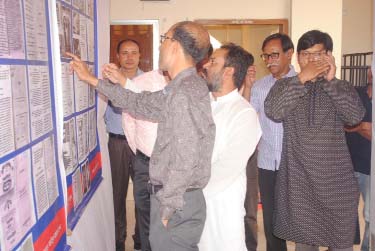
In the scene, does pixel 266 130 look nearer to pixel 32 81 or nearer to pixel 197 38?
pixel 197 38

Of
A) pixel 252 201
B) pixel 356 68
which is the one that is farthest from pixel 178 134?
pixel 356 68

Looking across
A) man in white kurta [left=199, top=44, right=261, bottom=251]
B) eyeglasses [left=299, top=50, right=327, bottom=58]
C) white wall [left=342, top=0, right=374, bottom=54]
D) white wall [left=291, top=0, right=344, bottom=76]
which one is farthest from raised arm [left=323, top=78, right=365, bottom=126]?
white wall [left=342, top=0, right=374, bottom=54]

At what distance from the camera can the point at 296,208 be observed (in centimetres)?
222

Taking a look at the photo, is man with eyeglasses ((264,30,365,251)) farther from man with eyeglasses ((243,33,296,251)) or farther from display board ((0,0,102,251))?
display board ((0,0,102,251))

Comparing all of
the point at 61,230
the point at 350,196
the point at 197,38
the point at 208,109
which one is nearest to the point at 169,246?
the point at 61,230

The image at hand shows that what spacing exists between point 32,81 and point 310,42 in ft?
4.88

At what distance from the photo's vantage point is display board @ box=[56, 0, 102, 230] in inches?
64.9

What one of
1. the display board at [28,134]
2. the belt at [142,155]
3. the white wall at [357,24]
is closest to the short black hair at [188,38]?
the display board at [28,134]

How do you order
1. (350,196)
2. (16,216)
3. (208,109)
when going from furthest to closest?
(350,196)
(208,109)
(16,216)

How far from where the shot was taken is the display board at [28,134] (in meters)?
1.07

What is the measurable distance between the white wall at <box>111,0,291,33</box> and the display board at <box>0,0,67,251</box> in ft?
13.7

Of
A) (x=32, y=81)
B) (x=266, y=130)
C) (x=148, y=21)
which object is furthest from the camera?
(x=148, y=21)

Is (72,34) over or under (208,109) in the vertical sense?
over

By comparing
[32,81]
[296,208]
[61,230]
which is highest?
[32,81]
